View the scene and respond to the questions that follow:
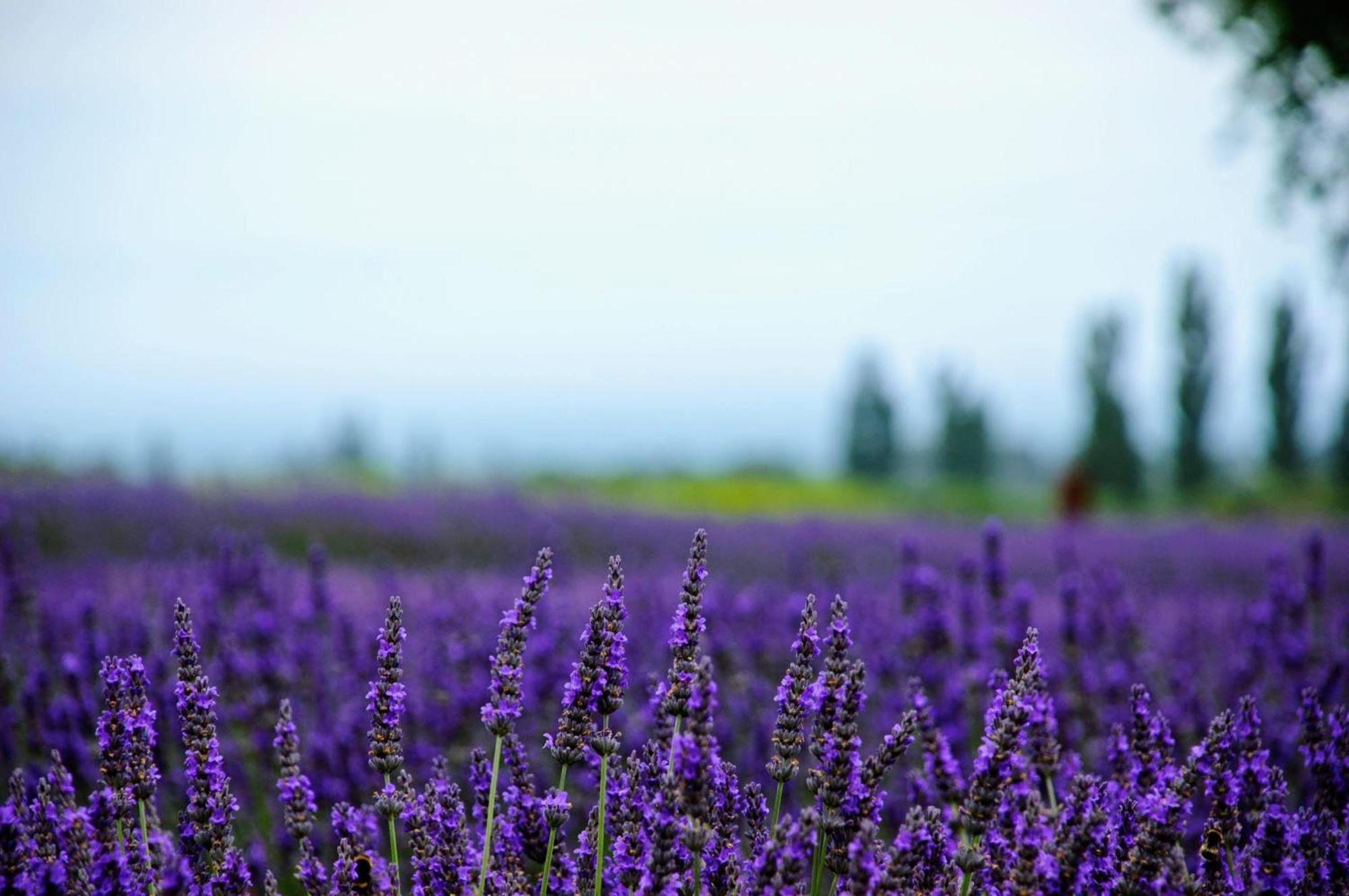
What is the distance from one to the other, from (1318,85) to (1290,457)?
19223mm

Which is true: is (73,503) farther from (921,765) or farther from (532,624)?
(532,624)

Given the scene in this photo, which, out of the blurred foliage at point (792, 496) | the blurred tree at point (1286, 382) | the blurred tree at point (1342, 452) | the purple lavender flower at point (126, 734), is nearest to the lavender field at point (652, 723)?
the purple lavender flower at point (126, 734)

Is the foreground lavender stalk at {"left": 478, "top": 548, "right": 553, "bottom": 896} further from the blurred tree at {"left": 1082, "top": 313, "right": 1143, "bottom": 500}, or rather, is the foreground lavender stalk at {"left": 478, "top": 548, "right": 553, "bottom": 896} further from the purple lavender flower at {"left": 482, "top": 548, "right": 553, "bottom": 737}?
the blurred tree at {"left": 1082, "top": 313, "right": 1143, "bottom": 500}

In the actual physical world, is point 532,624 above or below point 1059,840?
above

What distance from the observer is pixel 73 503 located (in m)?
9.49

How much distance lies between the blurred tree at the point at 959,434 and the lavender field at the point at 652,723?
830 inches

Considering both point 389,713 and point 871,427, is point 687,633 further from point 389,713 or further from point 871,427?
point 871,427

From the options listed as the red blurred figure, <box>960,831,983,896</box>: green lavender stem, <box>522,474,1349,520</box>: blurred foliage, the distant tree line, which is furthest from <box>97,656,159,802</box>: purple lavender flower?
the distant tree line

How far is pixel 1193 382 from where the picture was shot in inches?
1118

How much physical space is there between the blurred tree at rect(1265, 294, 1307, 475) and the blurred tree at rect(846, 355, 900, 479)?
33.4 ft

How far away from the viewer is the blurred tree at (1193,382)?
28266 millimetres

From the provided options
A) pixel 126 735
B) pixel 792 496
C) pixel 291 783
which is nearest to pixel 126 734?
pixel 126 735

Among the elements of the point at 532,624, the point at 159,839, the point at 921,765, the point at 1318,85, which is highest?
the point at 1318,85

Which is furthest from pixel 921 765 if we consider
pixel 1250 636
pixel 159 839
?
pixel 159 839
